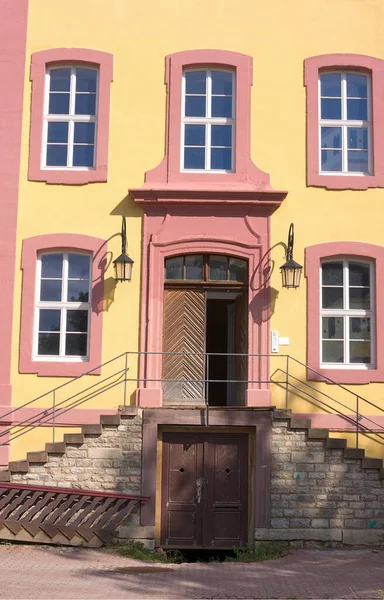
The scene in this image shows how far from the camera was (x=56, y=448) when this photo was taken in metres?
13.1

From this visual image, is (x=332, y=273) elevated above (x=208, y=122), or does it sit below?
below

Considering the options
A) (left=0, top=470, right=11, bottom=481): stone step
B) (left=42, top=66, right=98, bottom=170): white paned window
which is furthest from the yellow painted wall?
(left=0, top=470, right=11, bottom=481): stone step

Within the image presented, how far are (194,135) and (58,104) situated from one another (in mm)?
2580

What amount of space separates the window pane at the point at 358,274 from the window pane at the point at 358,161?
1760 millimetres

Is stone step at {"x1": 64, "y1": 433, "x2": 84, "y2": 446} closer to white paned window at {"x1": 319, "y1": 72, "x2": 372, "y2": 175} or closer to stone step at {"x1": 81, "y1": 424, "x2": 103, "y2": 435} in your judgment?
stone step at {"x1": 81, "y1": 424, "x2": 103, "y2": 435}

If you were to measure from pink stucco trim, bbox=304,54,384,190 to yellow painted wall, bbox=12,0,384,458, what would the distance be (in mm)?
143

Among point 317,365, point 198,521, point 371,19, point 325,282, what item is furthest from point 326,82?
point 198,521

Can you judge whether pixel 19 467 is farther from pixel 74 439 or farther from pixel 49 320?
pixel 49 320

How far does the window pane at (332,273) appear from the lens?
1465cm

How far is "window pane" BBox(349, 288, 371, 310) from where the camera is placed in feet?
47.9

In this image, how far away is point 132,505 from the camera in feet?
43.0

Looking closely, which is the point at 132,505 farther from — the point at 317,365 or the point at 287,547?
the point at 317,365

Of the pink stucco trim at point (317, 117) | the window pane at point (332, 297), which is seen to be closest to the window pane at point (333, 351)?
the window pane at point (332, 297)

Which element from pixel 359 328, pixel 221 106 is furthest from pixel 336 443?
pixel 221 106
